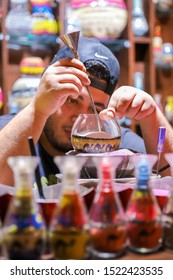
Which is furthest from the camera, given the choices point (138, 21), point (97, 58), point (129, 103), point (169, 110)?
point (169, 110)

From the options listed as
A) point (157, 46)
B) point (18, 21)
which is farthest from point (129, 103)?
point (157, 46)

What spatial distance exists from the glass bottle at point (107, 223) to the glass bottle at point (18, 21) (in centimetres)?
193

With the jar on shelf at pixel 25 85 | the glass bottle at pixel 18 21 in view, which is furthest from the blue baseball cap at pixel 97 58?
the glass bottle at pixel 18 21

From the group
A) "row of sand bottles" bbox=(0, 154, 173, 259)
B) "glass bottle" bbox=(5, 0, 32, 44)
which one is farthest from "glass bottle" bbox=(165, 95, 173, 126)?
"row of sand bottles" bbox=(0, 154, 173, 259)

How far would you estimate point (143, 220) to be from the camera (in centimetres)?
47

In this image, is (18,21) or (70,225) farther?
(18,21)

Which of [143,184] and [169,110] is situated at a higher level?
[143,184]

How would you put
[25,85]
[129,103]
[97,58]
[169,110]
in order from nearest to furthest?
[129,103] < [97,58] < [25,85] < [169,110]

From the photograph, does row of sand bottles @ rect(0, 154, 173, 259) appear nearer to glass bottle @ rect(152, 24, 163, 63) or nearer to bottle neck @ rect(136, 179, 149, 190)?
A: bottle neck @ rect(136, 179, 149, 190)

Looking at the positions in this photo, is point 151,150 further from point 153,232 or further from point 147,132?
point 153,232

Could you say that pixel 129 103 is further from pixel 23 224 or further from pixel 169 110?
pixel 169 110

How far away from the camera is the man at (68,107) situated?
2.60 feet

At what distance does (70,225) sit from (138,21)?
7.46 ft
